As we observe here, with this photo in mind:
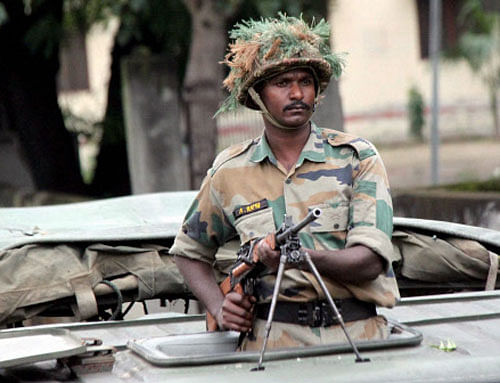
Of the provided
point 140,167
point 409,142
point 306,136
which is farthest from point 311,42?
point 409,142

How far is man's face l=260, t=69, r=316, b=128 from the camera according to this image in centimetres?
355

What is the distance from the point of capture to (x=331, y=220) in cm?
354

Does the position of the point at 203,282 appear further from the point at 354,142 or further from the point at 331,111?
the point at 331,111

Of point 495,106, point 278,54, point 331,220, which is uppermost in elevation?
point 278,54

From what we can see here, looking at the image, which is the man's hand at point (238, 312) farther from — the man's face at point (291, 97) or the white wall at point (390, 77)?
the white wall at point (390, 77)

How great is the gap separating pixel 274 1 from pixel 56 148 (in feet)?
15.0

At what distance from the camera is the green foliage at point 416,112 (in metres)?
18.6

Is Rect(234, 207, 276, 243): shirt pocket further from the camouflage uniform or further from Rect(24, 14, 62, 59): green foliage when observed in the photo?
Rect(24, 14, 62, 59): green foliage

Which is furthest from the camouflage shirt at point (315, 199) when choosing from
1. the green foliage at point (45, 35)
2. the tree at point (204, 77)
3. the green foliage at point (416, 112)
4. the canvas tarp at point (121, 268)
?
the green foliage at point (416, 112)

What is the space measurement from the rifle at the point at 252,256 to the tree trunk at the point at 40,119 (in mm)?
8907

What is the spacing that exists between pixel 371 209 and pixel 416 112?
15.5 m

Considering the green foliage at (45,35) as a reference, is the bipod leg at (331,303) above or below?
below

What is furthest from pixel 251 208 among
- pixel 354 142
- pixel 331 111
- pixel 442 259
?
pixel 331 111

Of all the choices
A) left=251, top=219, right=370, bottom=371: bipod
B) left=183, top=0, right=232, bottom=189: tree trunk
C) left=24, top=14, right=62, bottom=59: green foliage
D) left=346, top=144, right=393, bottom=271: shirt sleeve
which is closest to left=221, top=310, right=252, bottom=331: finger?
left=251, top=219, right=370, bottom=371: bipod
